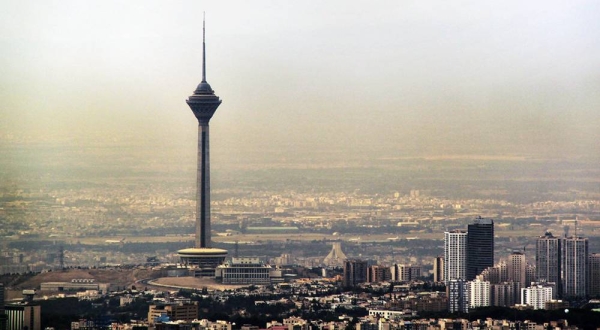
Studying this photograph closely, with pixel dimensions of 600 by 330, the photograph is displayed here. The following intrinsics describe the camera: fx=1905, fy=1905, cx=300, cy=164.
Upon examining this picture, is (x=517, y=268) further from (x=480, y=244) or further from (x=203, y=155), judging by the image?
(x=203, y=155)

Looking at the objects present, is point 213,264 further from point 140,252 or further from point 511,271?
point 511,271

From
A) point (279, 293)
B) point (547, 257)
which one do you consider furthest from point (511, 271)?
point (279, 293)

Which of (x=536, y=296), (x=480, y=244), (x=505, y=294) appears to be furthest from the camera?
(x=480, y=244)

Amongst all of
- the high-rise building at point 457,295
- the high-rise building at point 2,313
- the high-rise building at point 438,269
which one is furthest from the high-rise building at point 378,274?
the high-rise building at point 2,313

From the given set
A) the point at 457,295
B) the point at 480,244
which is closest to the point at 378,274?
the point at 480,244

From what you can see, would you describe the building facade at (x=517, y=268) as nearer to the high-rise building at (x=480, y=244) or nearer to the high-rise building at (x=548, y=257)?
the high-rise building at (x=548, y=257)

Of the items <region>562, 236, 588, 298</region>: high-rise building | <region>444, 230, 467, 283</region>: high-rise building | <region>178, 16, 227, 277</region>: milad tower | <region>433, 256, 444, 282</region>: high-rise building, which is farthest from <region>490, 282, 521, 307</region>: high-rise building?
<region>178, 16, 227, 277</region>: milad tower
